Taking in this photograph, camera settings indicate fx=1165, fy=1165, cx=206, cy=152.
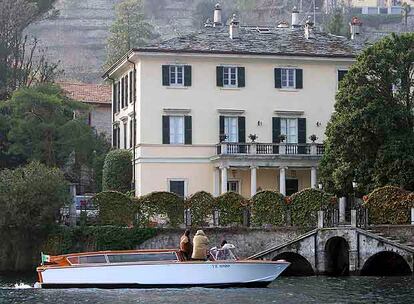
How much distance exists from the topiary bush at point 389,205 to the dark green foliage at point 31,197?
1448 cm

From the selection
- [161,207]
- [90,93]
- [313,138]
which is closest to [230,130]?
[313,138]

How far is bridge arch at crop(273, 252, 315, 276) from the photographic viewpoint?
52.2 m

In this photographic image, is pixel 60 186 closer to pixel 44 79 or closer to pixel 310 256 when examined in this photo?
pixel 310 256

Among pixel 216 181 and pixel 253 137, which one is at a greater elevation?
pixel 253 137

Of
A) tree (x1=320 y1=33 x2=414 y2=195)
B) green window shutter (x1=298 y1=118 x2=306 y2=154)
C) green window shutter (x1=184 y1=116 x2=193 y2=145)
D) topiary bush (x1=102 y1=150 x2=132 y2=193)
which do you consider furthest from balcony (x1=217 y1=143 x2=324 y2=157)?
tree (x1=320 y1=33 x2=414 y2=195)

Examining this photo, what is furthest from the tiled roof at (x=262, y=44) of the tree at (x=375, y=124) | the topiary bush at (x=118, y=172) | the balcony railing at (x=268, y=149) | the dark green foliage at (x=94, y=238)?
the dark green foliage at (x=94, y=238)

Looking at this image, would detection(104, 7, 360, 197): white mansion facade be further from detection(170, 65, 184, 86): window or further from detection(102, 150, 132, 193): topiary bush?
detection(102, 150, 132, 193): topiary bush

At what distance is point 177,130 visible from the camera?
64500 mm

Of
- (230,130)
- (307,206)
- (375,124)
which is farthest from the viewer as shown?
(230,130)

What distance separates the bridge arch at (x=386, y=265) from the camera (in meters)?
49.9

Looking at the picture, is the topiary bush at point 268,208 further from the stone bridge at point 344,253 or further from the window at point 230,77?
the window at point 230,77

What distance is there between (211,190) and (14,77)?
57.9 ft

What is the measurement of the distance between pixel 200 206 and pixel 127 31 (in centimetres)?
6623

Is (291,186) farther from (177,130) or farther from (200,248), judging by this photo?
(200,248)
